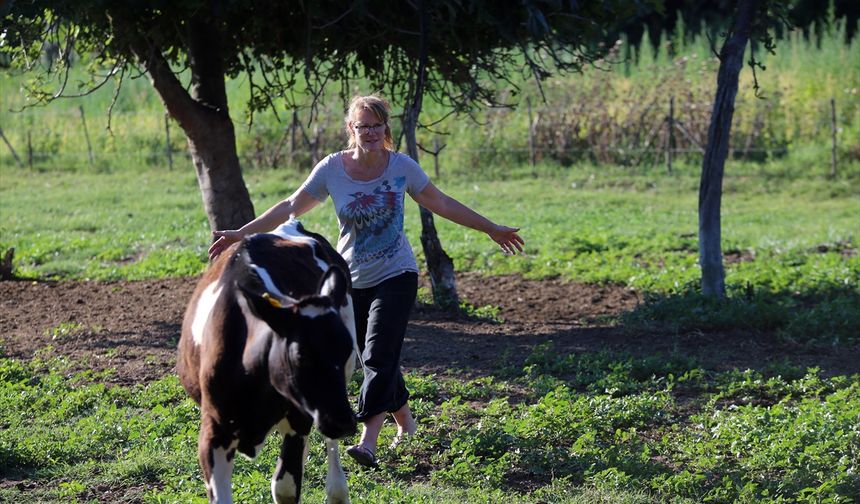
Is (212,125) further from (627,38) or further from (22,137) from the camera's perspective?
(627,38)

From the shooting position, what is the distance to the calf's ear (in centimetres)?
421

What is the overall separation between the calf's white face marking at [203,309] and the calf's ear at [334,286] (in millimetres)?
659

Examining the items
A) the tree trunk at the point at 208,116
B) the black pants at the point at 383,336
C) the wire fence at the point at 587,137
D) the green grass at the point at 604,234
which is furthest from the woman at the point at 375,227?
the wire fence at the point at 587,137

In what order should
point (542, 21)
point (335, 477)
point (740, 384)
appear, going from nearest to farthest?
point (335, 477), point (740, 384), point (542, 21)

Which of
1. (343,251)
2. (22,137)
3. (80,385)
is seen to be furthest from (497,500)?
(22,137)

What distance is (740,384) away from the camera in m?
7.30

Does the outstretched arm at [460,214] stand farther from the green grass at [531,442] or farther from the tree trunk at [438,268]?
the tree trunk at [438,268]

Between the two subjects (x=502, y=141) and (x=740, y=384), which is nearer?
(x=740, y=384)

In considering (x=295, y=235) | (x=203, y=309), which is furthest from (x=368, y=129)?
(x=203, y=309)

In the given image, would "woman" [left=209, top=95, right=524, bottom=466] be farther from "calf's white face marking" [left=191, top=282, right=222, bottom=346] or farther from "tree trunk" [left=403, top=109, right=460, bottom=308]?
"tree trunk" [left=403, top=109, right=460, bottom=308]

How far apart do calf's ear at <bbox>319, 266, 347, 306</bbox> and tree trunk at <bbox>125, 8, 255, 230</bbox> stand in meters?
5.93

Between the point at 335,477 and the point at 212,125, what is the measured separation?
5.82m

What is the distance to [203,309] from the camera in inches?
191

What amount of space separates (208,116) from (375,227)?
198 inches
